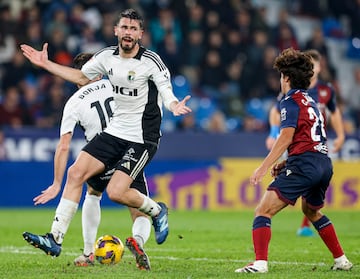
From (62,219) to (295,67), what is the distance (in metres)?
2.65

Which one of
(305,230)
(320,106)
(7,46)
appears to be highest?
(7,46)

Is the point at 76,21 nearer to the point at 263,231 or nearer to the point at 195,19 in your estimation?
the point at 195,19

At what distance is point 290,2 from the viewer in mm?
25047

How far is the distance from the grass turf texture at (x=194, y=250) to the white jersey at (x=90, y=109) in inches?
55.8

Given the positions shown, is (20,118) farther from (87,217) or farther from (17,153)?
(87,217)

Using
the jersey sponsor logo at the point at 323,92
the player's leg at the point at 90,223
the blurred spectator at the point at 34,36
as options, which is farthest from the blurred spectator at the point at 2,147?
the player's leg at the point at 90,223

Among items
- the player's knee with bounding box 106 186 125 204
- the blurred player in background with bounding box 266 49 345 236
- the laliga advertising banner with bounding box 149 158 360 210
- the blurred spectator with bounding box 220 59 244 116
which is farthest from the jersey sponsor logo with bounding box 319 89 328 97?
the blurred spectator with bounding box 220 59 244 116

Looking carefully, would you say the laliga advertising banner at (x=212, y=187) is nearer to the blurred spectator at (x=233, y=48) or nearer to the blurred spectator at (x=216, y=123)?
the blurred spectator at (x=216, y=123)

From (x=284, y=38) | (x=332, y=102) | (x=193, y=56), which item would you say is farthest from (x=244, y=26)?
(x=332, y=102)

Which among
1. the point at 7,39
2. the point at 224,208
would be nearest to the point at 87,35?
the point at 7,39

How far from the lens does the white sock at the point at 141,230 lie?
9384 mm

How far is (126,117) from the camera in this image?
30.5 ft

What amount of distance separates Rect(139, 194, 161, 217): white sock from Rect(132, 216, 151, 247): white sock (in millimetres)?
236

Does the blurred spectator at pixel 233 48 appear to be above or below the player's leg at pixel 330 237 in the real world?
above
